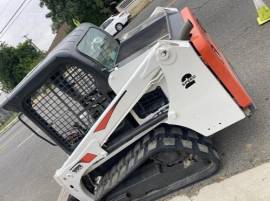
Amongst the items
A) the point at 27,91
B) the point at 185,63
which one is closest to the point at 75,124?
the point at 27,91

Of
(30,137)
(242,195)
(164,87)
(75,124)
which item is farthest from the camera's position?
(30,137)

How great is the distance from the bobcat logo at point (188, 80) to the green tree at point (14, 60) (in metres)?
35.7

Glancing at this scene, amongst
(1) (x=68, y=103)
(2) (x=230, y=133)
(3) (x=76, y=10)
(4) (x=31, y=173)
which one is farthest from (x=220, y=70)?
(3) (x=76, y=10)

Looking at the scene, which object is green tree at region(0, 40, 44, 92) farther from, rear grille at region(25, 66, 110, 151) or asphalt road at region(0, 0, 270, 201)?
rear grille at region(25, 66, 110, 151)

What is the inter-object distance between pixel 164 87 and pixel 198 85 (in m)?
0.44

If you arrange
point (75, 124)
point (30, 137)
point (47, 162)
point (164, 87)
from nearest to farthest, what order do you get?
point (164, 87), point (75, 124), point (47, 162), point (30, 137)

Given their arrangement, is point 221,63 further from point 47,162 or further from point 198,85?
point 47,162

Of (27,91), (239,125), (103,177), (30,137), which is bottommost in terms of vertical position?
(30,137)

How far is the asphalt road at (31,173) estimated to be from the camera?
8418 mm

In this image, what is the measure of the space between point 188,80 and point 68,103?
151cm

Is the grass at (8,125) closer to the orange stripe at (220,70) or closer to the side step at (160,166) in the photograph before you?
the side step at (160,166)

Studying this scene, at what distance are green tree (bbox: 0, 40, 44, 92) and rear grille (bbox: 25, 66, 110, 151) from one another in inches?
1366

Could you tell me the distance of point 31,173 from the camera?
9945mm

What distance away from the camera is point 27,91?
17.3ft
